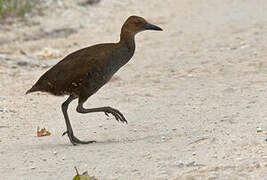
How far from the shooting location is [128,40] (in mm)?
6867

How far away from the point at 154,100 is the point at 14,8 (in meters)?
5.97

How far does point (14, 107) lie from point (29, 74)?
69.0 inches

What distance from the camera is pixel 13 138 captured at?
6.83 meters

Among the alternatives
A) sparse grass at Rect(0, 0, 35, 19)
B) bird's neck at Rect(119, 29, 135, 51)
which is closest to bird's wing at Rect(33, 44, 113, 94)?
bird's neck at Rect(119, 29, 135, 51)

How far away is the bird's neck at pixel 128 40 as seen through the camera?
6.82 metres

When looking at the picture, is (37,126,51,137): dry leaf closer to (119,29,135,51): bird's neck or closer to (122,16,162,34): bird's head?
(119,29,135,51): bird's neck

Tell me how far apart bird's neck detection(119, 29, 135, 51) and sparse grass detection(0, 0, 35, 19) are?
6.55m

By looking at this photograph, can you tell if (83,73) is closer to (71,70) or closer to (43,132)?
(71,70)

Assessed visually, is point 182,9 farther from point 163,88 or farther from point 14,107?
point 14,107

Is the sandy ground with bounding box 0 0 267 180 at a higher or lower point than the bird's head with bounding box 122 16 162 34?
lower

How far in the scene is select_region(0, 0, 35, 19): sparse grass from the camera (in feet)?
43.3

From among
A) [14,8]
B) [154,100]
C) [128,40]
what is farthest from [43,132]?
[14,8]

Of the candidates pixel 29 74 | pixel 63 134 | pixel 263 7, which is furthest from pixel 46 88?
pixel 263 7

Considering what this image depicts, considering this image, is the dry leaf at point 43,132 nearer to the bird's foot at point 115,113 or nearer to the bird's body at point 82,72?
the bird's body at point 82,72
